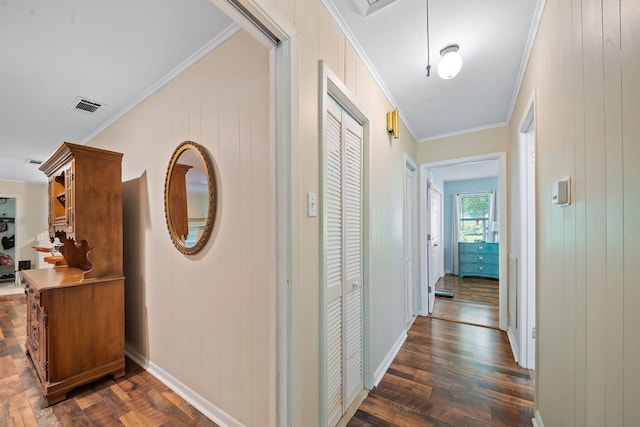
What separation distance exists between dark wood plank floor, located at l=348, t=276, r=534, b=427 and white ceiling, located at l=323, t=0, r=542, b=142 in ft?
Result: 8.07

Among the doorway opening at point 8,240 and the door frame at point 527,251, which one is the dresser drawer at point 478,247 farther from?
the doorway opening at point 8,240

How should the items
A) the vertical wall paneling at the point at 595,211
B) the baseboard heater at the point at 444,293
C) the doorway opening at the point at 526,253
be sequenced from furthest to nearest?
the baseboard heater at the point at 444,293
the doorway opening at the point at 526,253
the vertical wall paneling at the point at 595,211

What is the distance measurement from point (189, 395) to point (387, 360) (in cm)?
159

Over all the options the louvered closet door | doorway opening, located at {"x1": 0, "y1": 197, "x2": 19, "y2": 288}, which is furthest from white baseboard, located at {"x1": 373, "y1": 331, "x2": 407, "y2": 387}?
doorway opening, located at {"x1": 0, "y1": 197, "x2": 19, "y2": 288}

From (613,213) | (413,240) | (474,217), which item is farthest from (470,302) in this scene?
(613,213)

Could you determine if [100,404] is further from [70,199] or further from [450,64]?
[450,64]

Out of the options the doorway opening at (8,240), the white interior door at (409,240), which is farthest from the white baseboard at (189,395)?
the doorway opening at (8,240)

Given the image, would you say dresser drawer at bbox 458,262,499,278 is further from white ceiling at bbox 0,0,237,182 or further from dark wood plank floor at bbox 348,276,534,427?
white ceiling at bbox 0,0,237,182

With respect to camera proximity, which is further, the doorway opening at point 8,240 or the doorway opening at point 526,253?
the doorway opening at point 8,240

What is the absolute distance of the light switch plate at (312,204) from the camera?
3.94 ft

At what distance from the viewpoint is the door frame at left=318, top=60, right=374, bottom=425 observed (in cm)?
129

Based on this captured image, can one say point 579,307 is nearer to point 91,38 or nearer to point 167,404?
point 167,404

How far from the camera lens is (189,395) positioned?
1739mm

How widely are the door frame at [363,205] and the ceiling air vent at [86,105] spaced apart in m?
2.33
